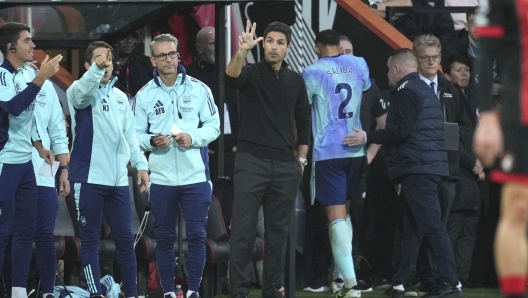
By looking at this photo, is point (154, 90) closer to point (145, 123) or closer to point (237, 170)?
point (145, 123)

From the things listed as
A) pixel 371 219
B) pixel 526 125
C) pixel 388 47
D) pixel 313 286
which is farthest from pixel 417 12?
pixel 526 125

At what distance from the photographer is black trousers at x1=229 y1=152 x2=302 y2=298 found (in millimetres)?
8922

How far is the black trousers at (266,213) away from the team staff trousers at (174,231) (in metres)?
0.31

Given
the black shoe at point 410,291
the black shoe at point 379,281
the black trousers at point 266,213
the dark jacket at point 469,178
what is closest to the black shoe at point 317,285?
the black shoe at point 379,281

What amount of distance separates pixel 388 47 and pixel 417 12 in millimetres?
716

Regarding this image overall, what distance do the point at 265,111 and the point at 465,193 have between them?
10.3 ft

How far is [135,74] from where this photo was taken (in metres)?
11.6

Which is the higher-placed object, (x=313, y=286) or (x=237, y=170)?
(x=237, y=170)

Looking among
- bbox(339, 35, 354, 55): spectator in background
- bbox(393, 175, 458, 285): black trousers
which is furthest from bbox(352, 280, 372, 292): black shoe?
bbox(339, 35, 354, 55): spectator in background

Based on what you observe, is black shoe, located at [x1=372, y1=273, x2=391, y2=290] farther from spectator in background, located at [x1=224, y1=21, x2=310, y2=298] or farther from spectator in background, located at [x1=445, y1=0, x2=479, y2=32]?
spectator in background, located at [x1=445, y1=0, x2=479, y2=32]

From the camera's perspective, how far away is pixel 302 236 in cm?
1142

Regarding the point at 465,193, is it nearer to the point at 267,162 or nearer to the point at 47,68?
the point at 267,162

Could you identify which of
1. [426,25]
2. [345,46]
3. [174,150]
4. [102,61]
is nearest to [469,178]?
[345,46]

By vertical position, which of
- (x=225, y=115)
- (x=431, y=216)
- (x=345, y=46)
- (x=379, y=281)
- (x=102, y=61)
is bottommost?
(x=379, y=281)
